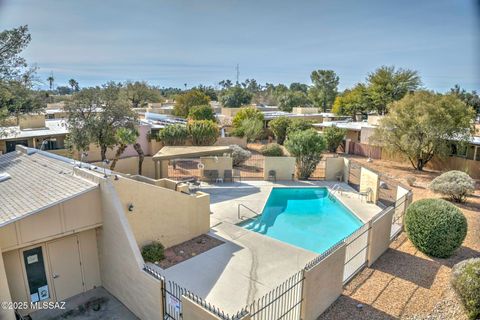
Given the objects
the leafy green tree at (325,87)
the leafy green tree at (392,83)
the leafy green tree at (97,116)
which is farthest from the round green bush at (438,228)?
the leafy green tree at (325,87)

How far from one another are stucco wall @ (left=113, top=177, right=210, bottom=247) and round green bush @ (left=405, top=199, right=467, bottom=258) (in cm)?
851

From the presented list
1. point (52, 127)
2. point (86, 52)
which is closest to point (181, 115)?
point (52, 127)

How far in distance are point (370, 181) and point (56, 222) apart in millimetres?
17388

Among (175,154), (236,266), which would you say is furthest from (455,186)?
(175,154)

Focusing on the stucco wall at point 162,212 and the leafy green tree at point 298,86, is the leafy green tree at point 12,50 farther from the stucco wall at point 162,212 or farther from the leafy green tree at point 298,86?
the leafy green tree at point 298,86

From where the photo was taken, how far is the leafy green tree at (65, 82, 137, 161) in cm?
2211

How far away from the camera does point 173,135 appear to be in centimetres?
2925

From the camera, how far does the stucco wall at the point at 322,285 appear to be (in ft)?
26.1

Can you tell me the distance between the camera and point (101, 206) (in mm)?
10125

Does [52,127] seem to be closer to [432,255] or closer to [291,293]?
[291,293]

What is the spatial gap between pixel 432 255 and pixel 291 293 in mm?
6389

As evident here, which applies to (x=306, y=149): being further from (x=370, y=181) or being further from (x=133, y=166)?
(x=133, y=166)

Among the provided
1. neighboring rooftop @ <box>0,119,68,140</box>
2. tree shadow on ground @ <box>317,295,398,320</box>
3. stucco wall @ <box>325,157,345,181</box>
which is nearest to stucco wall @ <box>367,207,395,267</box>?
tree shadow on ground @ <box>317,295,398,320</box>

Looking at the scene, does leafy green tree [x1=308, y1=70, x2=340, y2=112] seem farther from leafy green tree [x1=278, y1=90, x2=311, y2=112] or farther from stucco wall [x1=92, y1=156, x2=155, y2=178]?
stucco wall [x1=92, y1=156, x2=155, y2=178]
